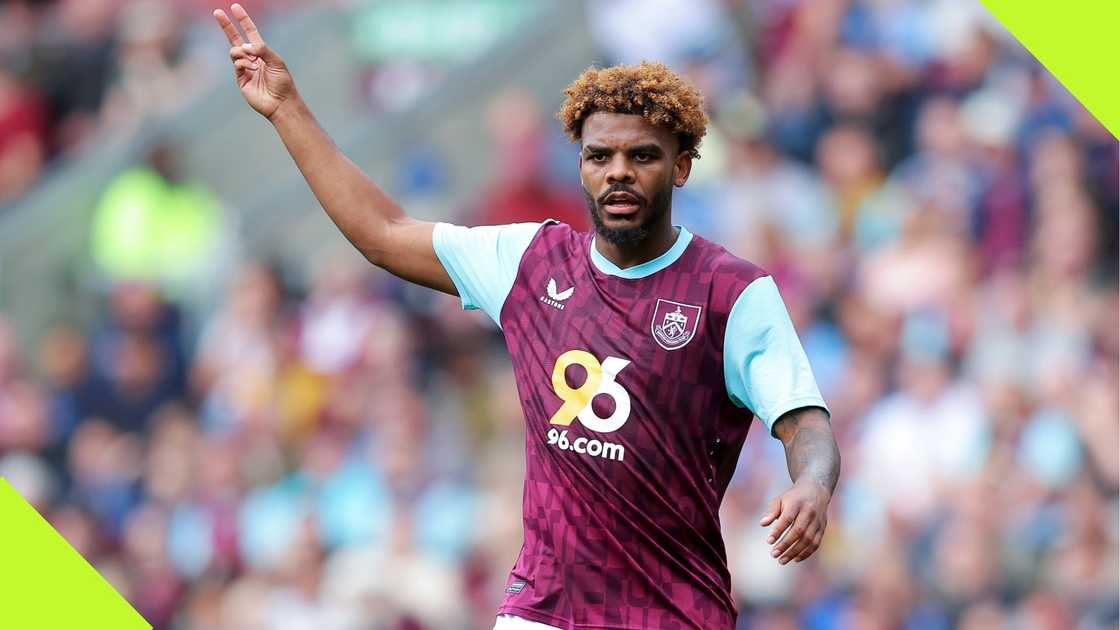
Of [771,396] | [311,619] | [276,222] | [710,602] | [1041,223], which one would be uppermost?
[276,222]

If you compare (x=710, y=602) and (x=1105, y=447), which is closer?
(x=710, y=602)

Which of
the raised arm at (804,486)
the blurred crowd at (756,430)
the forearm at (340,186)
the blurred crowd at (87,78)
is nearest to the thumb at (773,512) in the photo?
the raised arm at (804,486)

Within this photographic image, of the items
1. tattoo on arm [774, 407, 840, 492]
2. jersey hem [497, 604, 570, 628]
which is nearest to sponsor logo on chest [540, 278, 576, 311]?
tattoo on arm [774, 407, 840, 492]

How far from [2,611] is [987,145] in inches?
312

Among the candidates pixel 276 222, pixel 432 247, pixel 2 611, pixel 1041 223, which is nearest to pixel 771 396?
pixel 432 247

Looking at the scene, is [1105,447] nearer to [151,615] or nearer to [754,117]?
[754,117]

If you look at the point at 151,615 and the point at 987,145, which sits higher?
the point at 987,145

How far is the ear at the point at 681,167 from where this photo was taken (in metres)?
5.71

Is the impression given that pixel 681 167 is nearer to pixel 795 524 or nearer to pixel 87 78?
pixel 795 524

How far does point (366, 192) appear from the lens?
6039 millimetres

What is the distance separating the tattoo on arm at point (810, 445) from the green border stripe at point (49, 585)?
2.37 metres

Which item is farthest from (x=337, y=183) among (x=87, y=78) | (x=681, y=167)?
(x=87, y=78)

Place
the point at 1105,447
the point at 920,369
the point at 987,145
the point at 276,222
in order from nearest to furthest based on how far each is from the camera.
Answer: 1. the point at 1105,447
2. the point at 920,369
3. the point at 987,145
4. the point at 276,222

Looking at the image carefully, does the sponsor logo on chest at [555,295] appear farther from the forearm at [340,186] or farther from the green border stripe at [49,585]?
the green border stripe at [49,585]
